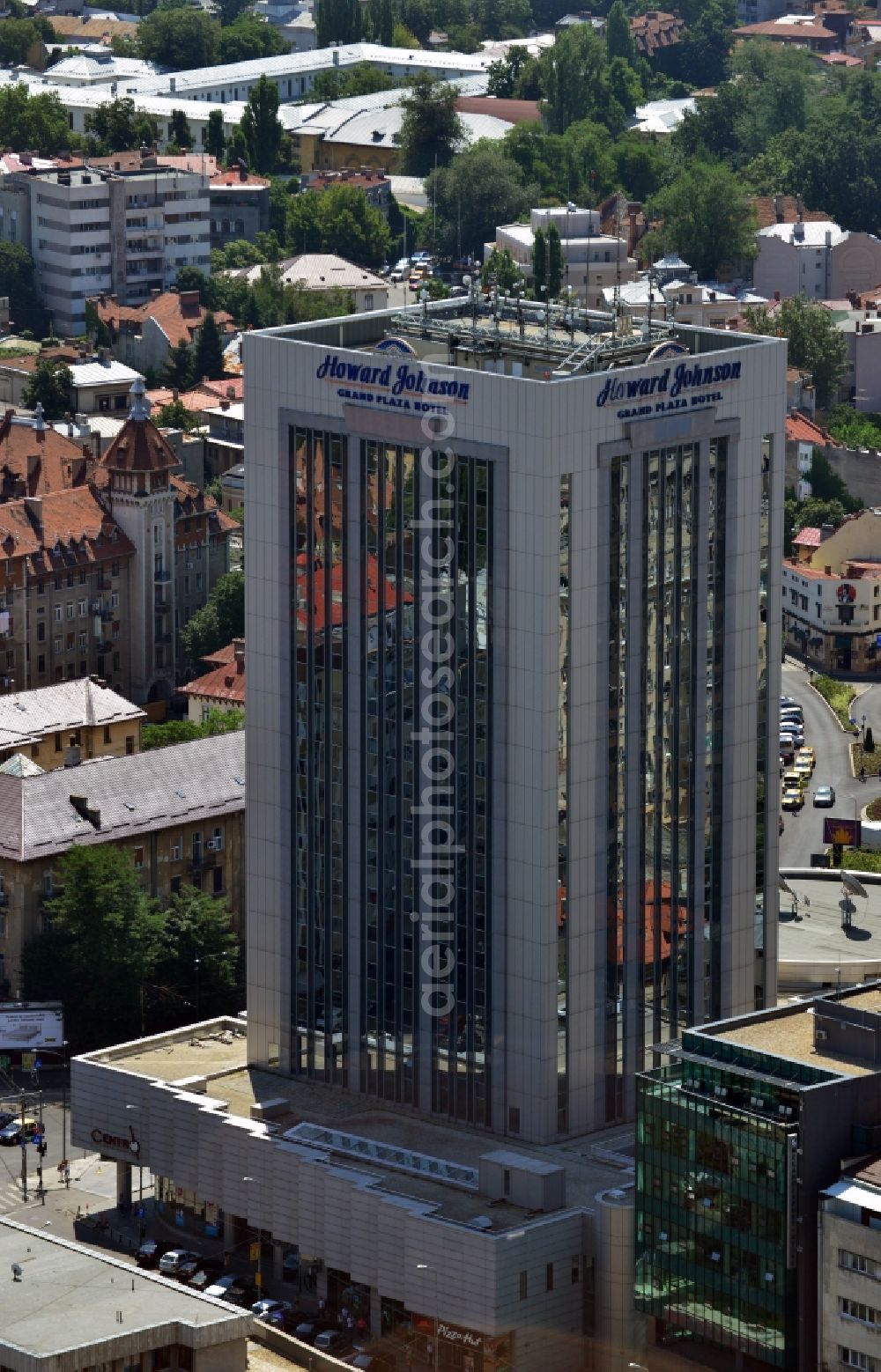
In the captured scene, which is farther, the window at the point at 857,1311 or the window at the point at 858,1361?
the window at the point at 858,1361

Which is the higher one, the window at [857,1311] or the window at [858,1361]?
the window at [857,1311]

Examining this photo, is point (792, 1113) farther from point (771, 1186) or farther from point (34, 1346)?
point (34, 1346)

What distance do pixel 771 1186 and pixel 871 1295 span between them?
737cm

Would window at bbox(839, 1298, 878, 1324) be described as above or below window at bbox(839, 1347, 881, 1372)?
above

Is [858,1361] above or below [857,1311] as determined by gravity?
below

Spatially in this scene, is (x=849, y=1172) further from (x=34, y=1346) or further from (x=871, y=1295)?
(x=34, y=1346)

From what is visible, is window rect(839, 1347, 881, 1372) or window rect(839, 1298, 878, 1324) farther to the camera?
window rect(839, 1347, 881, 1372)

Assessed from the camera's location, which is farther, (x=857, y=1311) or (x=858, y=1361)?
(x=858, y=1361)

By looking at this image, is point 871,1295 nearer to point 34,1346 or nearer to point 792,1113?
point 792,1113

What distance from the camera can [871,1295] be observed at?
196m

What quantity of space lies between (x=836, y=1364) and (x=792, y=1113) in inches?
450

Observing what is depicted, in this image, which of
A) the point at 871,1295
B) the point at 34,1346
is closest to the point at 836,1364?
the point at 871,1295

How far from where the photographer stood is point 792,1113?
199625 millimetres

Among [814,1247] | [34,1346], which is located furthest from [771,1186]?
[34,1346]
